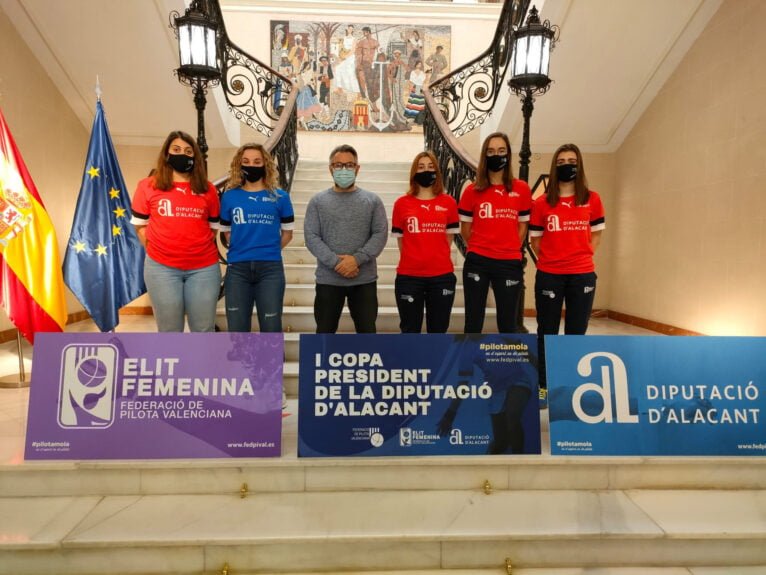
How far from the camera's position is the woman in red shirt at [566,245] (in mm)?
3057

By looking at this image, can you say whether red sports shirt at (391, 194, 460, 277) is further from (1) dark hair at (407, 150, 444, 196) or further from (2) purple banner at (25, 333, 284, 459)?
(2) purple banner at (25, 333, 284, 459)

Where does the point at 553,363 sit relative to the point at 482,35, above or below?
below

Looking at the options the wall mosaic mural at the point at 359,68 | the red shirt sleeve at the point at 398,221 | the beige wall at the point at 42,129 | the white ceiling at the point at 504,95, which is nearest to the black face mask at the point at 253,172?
the red shirt sleeve at the point at 398,221

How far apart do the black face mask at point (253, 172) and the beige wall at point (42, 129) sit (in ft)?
11.7

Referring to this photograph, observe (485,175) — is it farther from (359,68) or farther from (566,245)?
(359,68)

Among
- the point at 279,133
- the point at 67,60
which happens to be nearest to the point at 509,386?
the point at 279,133

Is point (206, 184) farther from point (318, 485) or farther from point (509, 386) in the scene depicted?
point (509, 386)

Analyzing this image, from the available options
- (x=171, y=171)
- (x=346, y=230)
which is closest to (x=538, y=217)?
(x=346, y=230)

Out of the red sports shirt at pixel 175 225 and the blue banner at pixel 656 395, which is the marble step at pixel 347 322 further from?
the blue banner at pixel 656 395

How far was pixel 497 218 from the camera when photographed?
3164 millimetres

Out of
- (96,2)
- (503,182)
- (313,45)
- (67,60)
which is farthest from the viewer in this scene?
(313,45)

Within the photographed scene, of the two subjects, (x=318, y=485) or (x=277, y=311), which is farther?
(x=277, y=311)

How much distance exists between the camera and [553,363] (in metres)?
2.54

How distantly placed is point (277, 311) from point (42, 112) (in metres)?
4.58
